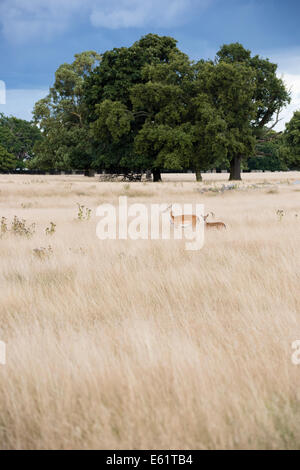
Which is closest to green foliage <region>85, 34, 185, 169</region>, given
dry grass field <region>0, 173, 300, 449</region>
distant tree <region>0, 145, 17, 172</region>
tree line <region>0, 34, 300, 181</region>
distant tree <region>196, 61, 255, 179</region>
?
tree line <region>0, 34, 300, 181</region>

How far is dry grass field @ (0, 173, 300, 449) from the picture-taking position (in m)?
2.38

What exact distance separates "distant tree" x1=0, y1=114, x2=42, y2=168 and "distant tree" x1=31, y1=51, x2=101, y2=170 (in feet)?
120

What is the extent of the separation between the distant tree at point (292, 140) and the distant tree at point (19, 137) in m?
64.0

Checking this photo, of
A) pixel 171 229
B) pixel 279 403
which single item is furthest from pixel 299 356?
pixel 171 229

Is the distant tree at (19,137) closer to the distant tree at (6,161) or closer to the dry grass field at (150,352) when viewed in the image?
the distant tree at (6,161)

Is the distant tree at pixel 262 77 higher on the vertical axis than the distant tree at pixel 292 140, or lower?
higher

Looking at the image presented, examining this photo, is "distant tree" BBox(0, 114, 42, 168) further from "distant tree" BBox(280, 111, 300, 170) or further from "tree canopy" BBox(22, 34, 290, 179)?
"distant tree" BBox(280, 111, 300, 170)

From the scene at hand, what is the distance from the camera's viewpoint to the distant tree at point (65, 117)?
52594 mm

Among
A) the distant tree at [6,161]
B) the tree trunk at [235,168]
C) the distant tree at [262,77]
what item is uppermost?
the distant tree at [262,77]

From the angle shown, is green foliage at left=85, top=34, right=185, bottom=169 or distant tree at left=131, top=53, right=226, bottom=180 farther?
green foliage at left=85, top=34, right=185, bottom=169

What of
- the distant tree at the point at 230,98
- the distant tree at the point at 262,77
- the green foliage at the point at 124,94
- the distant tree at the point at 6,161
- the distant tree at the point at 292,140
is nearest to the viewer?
the distant tree at the point at 230,98

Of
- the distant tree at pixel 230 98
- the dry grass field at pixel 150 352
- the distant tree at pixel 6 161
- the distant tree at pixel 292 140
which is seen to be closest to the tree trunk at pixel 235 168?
the distant tree at pixel 230 98

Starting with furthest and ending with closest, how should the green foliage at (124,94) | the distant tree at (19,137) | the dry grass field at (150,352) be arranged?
the distant tree at (19,137), the green foliage at (124,94), the dry grass field at (150,352)

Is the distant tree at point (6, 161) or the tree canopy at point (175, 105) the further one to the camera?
the distant tree at point (6, 161)
